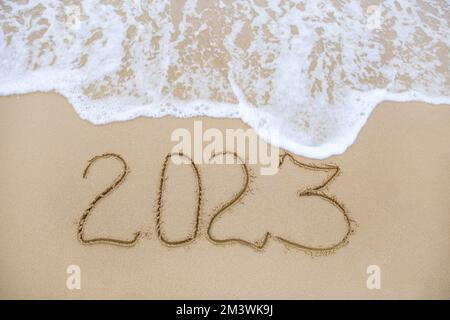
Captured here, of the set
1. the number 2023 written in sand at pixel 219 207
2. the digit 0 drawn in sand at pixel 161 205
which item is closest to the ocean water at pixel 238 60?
the number 2023 written in sand at pixel 219 207

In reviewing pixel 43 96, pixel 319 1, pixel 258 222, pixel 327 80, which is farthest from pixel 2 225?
pixel 319 1

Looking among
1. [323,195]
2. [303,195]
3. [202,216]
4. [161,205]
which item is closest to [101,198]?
Result: [161,205]

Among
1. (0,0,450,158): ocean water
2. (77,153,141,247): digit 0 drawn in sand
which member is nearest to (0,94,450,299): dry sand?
(77,153,141,247): digit 0 drawn in sand

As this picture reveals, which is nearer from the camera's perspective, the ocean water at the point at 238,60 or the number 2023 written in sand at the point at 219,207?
the number 2023 written in sand at the point at 219,207

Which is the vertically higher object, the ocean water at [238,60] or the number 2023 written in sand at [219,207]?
the ocean water at [238,60]

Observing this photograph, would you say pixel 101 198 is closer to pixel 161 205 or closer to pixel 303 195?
pixel 161 205

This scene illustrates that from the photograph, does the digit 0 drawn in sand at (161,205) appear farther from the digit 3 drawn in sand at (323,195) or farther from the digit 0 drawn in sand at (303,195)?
the digit 3 drawn in sand at (323,195)

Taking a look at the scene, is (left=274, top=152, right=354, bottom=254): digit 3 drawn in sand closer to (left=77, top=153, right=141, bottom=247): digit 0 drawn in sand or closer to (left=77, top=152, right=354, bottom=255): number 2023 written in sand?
(left=77, top=152, right=354, bottom=255): number 2023 written in sand
